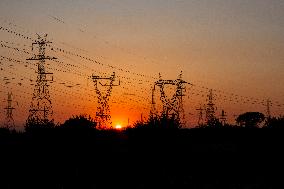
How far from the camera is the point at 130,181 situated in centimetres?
1869

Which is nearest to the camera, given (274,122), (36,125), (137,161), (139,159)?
(137,161)

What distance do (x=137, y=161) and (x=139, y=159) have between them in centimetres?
35

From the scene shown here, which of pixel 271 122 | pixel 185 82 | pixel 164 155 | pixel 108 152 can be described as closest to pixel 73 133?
pixel 108 152

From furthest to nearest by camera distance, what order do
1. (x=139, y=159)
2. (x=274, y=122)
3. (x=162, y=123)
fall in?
(x=274, y=122), (x=162, y=123), (x=139, y=159)

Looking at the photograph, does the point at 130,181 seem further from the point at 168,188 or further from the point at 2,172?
the point at 2,172

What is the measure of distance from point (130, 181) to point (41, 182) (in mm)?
3769

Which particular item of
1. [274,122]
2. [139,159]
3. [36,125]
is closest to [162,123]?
[139,159]

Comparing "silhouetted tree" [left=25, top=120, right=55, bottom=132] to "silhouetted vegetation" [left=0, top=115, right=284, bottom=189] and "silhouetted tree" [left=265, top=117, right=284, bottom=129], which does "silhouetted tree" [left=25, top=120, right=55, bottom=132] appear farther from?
"silhouetted tree" [left=265, top=117, right=284, bottom=129]

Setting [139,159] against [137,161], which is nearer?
[137,161]

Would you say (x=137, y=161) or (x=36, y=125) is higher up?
(x=36, y=125)

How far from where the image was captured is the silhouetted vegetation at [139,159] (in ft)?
60.2

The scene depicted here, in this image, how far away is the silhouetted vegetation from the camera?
18.3 metres

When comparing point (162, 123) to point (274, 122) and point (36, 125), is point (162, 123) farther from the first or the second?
point (274, 122)

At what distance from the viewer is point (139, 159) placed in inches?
937
